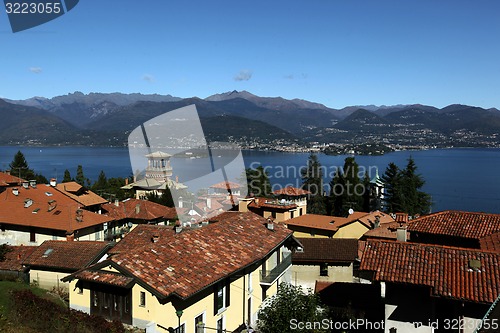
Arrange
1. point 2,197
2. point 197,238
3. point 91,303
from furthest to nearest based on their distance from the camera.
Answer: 1. point 2,197
2. point 197,238
3. point 91,303

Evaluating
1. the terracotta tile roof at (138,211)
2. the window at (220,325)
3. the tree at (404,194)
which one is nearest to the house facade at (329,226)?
the terracotta tile roof at (138,211)

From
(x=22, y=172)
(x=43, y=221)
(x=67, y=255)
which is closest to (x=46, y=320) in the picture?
(x=67, y=255)

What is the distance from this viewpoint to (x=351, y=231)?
28.5m

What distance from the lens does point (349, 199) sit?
1750 inches

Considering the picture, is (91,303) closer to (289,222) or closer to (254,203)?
(289,222)

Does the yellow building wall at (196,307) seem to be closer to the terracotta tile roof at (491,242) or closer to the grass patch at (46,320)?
the grass patch at (46,320)

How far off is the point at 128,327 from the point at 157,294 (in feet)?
4.32

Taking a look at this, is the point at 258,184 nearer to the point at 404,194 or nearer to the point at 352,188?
the point at 352,188

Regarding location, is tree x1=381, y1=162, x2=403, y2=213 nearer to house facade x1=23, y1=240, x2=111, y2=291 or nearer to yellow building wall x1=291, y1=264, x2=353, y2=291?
yellow building wall x1=291, y1=264, x2=353, y2=291

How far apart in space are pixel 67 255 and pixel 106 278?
20.8 ft

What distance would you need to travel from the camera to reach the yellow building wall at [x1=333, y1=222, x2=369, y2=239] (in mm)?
27814

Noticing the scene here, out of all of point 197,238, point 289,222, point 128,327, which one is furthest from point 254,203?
point 128,327

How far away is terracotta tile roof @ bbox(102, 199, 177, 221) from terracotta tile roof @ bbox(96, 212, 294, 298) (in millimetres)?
12655

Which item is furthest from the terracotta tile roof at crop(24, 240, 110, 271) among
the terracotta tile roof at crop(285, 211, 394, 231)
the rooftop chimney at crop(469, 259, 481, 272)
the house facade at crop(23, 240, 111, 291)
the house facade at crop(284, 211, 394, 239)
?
the terracotta tile roof at crop(285, 211, 394, 231)
